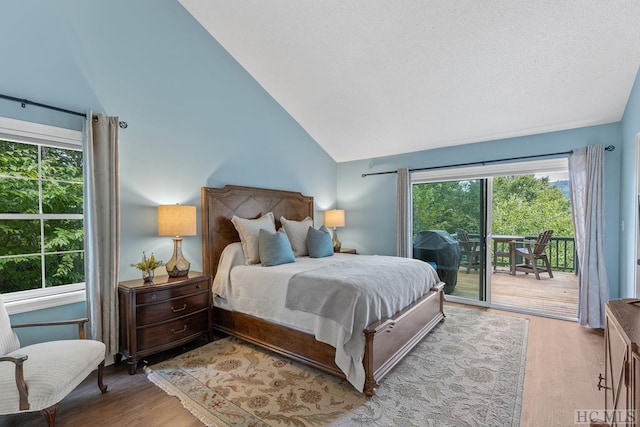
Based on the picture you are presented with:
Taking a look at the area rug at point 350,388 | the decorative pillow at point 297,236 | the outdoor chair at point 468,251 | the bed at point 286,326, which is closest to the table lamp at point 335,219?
the bed at point 286,326

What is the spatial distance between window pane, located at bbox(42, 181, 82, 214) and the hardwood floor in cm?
145

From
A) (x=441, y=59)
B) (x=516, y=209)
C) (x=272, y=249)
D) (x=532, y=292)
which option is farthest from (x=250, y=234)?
(x=516, y=209)

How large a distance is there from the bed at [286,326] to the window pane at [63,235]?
112 centimetres

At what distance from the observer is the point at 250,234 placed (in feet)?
11.3

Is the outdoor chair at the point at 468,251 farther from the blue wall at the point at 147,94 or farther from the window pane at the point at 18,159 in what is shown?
the window pane at the point at 18,159

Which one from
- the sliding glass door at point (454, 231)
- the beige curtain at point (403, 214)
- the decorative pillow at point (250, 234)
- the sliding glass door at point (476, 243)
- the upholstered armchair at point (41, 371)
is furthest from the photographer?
the beige curtain at point (403, 214)

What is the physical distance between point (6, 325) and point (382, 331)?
250 cm

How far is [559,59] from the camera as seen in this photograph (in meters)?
2.83

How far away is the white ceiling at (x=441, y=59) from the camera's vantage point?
8.43 ft

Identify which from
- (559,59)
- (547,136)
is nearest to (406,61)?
(559,59)

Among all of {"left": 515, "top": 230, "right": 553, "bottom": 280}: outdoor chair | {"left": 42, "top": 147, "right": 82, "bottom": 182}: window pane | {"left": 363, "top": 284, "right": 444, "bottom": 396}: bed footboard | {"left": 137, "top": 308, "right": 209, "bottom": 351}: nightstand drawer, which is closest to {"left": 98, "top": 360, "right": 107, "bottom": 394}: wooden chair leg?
{"left": 137, "top": 308, "right": 209, "bottom": 351}: nightstand drawer

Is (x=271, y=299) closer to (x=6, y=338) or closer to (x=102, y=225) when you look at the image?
(x=102, y=225)

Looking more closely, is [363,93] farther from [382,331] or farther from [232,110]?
[382,331]

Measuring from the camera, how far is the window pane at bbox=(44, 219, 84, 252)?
2.55m
